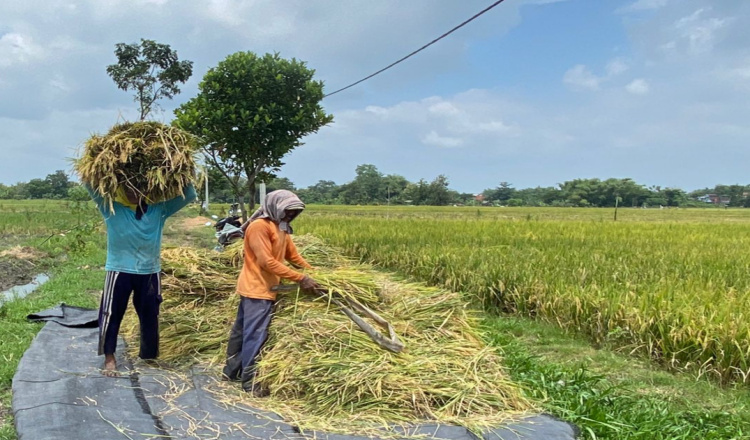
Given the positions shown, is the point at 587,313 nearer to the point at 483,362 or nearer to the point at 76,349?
the point at 483,362

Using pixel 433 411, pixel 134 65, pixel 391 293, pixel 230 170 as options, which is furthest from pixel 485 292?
Result: pixel 134 65

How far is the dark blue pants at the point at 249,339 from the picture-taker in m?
3.26

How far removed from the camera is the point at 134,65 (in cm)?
1838

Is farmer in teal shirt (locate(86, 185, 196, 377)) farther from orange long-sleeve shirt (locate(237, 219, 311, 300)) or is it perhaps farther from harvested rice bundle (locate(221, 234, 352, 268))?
harvested rice bundle (locate(221, 234, 352, 268))

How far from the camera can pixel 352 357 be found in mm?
3084

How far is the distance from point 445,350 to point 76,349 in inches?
100

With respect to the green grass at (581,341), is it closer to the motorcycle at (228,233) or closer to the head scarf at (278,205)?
the motorcycle at (228,233)

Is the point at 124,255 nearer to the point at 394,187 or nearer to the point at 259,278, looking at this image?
the point at 259,278

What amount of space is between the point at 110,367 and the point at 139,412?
720 millimetres

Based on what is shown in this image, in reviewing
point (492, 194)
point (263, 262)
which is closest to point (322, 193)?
point (492, 194)

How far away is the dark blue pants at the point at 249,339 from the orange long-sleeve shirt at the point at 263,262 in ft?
0.21

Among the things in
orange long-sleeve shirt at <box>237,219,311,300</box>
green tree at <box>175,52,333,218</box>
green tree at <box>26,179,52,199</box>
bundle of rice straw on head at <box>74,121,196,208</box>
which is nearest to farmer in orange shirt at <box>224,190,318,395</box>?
orange long-sleeve shirt at <box>237,219,311,300</box>

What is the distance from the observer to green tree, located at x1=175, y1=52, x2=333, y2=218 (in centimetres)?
1138

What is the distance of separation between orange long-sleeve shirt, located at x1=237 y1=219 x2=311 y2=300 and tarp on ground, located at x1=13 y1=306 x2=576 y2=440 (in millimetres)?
612
